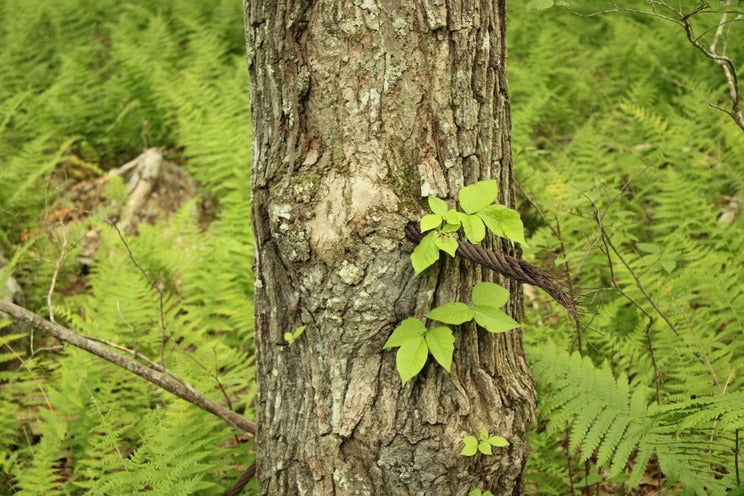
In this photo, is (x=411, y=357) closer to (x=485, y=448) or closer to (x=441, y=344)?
(x=441, y=344)

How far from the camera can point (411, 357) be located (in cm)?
172

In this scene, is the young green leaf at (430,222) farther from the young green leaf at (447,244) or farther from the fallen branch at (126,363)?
the fallen branch at (126,363)

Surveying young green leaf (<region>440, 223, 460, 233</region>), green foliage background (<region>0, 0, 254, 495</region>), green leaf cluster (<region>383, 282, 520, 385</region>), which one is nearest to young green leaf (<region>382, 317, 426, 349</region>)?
green leaf cluster (<region>383, 282, 520, 385</region>)

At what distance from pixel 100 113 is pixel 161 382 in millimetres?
4635

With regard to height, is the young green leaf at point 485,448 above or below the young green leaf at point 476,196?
below

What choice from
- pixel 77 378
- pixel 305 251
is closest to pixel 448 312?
pixel 305 251

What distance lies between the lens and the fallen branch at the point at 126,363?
2238 millimetres

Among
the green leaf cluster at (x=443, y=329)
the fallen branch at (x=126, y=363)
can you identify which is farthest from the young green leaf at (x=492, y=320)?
the fallen branch at (x=126, y=363)

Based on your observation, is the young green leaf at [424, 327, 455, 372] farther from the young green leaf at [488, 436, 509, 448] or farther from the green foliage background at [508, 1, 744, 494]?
the green foliage background at [508, 1, 744, 494]

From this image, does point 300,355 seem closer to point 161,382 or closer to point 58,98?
point 161,382

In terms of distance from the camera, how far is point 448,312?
5.85 ft

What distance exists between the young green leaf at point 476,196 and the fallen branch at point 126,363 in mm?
1364

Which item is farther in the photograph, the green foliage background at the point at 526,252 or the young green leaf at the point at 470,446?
the green foliage background at the point at 526,252

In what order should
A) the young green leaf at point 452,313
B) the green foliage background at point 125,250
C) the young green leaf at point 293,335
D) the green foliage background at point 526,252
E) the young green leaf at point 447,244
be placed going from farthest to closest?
the green foliage background at point 125,250 < the green foliage background at point 526,252 < the young green leaf at point 293,335 < the young green leaf at point 452,313 < the young green leaf at point 447,244
